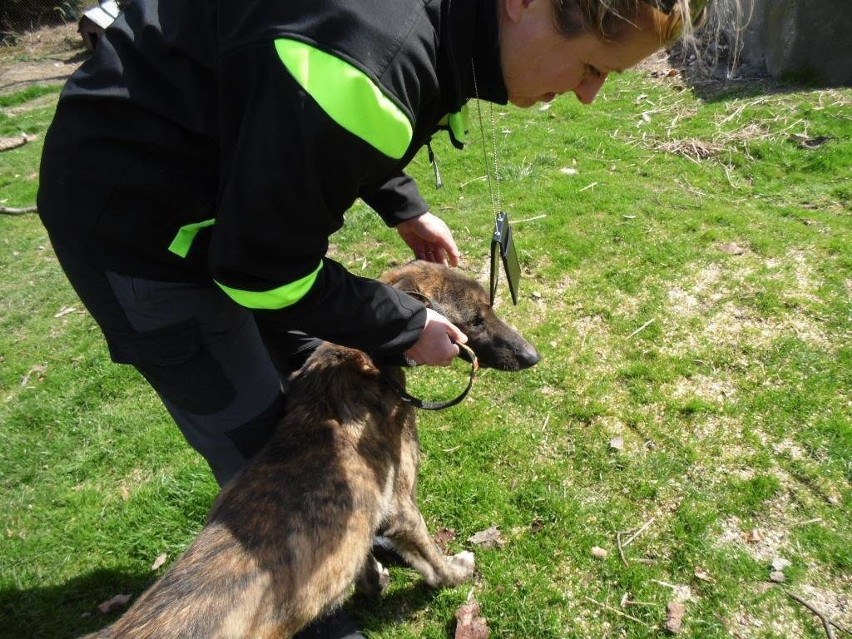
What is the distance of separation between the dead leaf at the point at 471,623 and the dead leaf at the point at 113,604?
6.94 feet

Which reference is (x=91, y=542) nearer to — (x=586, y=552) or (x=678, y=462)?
(x=586, y=552)

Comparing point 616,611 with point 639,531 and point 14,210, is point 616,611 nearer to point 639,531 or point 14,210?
point 639,531

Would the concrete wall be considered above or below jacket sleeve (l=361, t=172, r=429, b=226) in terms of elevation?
below

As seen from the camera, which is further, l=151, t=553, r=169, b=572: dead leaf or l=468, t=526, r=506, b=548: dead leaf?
l=151, t=553, r=169, b=572: dead leaf

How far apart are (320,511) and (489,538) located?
1.50 m

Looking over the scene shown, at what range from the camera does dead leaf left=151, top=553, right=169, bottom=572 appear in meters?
3.68

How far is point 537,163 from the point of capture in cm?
740

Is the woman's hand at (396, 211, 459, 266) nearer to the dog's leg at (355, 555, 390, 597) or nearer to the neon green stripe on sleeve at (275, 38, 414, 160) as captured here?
the neon green stripe on sleeve at (275, 38, 414, 160)

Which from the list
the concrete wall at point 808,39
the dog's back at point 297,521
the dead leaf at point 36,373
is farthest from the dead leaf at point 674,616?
the concrete wall at point 808,39

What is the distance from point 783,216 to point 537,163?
2955 millimetres

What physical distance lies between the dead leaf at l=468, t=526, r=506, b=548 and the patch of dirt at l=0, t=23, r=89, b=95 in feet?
58.4

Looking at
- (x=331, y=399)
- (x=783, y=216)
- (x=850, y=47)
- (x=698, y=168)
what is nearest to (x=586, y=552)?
(x=331, y=399)

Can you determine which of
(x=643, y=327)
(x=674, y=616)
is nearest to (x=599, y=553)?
(x=674, y=616)

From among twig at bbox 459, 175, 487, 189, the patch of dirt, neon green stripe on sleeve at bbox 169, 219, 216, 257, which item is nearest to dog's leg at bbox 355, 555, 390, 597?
neon green stripe on sleeve at bbox 169, 219, 216, 257
